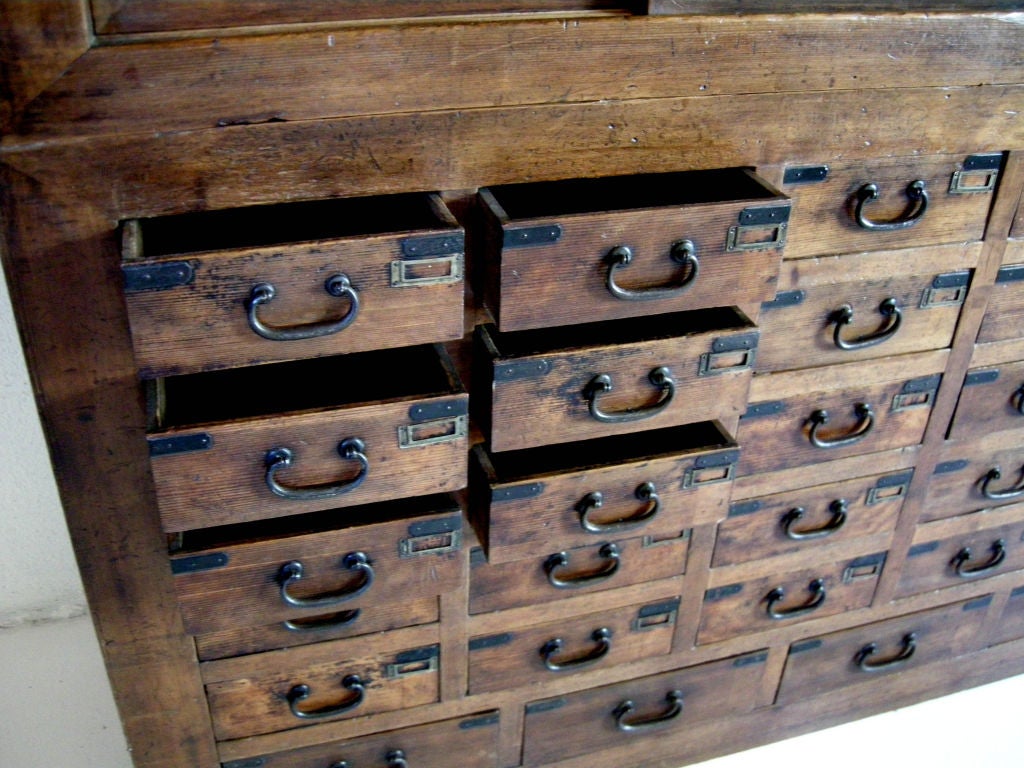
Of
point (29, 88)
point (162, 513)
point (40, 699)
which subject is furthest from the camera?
point (40, 699)

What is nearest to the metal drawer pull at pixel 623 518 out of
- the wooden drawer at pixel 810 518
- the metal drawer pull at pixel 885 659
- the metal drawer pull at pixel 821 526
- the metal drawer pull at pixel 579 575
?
the metal drawer pull at pixel 579 575

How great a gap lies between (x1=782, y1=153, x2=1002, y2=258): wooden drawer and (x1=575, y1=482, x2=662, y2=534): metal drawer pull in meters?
0.38

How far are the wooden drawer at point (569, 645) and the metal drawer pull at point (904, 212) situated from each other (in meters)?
0.66

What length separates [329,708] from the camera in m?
1.57

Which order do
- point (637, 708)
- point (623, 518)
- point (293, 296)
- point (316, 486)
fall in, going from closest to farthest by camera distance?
point (293, 296)
point (316, 486)
point (623, 518)
point (637, 708)

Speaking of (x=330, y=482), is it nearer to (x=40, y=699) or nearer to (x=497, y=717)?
(x=497, y=717)

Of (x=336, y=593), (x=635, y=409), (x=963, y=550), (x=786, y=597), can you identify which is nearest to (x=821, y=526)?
(x=786, y=597)

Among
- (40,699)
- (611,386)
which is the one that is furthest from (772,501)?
(40,699)

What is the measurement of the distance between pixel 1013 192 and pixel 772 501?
584 millimetres

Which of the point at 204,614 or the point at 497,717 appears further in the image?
the point at 497,717

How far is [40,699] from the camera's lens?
1.99m

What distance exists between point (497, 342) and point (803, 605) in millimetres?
835

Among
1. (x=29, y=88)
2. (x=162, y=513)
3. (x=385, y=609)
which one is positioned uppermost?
(x=29, y=88)

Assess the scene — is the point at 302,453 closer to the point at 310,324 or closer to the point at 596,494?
the point at 310,324
